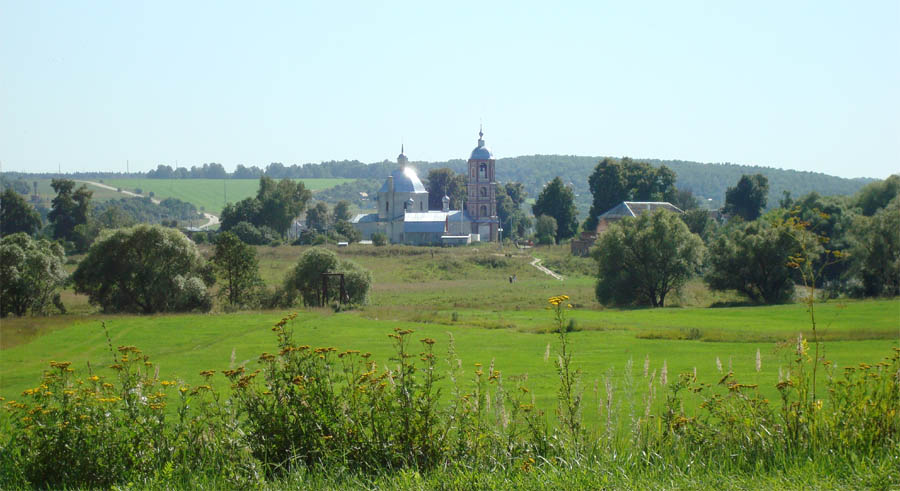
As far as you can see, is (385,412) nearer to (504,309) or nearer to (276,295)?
(504,309)

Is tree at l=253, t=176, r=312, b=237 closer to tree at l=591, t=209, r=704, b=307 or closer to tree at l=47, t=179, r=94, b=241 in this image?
tree at l=47, t=179, r=94, b=241

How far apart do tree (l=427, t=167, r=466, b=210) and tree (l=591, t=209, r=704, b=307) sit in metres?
97.0

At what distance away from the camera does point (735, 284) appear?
157 feet

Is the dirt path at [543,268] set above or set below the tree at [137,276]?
below

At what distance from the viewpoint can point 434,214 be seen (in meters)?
116

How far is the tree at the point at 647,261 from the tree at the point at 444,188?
97048mm

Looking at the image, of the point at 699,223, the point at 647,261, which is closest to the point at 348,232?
the point at 699,223

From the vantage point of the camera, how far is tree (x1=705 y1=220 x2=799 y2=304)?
4603 cm

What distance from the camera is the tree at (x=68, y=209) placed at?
91500mm

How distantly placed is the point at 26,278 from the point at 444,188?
359ft

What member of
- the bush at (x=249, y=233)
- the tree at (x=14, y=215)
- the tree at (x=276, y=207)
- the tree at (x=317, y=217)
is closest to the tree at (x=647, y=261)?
the bush at (x=249, y=233)

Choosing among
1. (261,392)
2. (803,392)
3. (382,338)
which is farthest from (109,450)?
(382,338)

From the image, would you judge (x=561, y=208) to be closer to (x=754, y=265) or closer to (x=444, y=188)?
(x=444, y=188)

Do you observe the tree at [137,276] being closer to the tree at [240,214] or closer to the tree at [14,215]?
the tree at [14,215]
